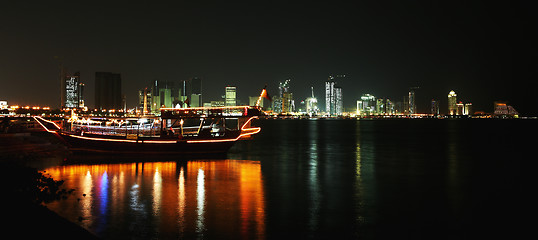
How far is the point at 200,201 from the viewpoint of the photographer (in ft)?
49.3

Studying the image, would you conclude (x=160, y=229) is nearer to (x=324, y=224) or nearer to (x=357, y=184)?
(x=324, y=224)

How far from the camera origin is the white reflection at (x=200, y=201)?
11.7 meters

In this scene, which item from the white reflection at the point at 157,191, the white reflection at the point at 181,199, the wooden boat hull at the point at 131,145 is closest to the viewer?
the white reflection at the point at 181,199

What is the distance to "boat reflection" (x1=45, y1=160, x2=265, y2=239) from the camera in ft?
38.0

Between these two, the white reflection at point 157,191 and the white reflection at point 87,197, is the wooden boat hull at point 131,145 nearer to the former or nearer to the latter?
the white reflection at point 157,191

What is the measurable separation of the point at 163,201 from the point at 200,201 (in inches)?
53.0

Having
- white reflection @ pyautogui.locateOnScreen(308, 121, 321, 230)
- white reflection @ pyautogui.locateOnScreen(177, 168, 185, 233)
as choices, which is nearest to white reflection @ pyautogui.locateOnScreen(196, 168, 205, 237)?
white reflection @ pyautogui.locateOnScreen(177, 168, 185, 233)

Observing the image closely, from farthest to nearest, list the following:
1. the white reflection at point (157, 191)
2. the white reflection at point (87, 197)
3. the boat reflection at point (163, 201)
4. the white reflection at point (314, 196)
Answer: the white reflection at point (157, 191) < the white reflection at point (87, 197) < the white reflection at point (314, 196) < the boat reflection at point (163, 201)

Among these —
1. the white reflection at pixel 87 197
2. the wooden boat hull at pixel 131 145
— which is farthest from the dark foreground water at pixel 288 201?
the wooden boat hull at pixel 131 145

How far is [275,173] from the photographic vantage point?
2359 centimetres

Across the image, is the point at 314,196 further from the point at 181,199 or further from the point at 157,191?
the point at 157,191

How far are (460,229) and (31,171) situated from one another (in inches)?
556

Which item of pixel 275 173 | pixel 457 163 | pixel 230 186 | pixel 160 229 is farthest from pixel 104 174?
pixel 457 163

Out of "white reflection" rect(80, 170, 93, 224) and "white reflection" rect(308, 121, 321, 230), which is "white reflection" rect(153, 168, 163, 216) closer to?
"white reflection" rect(80, 170, 93, 224)
